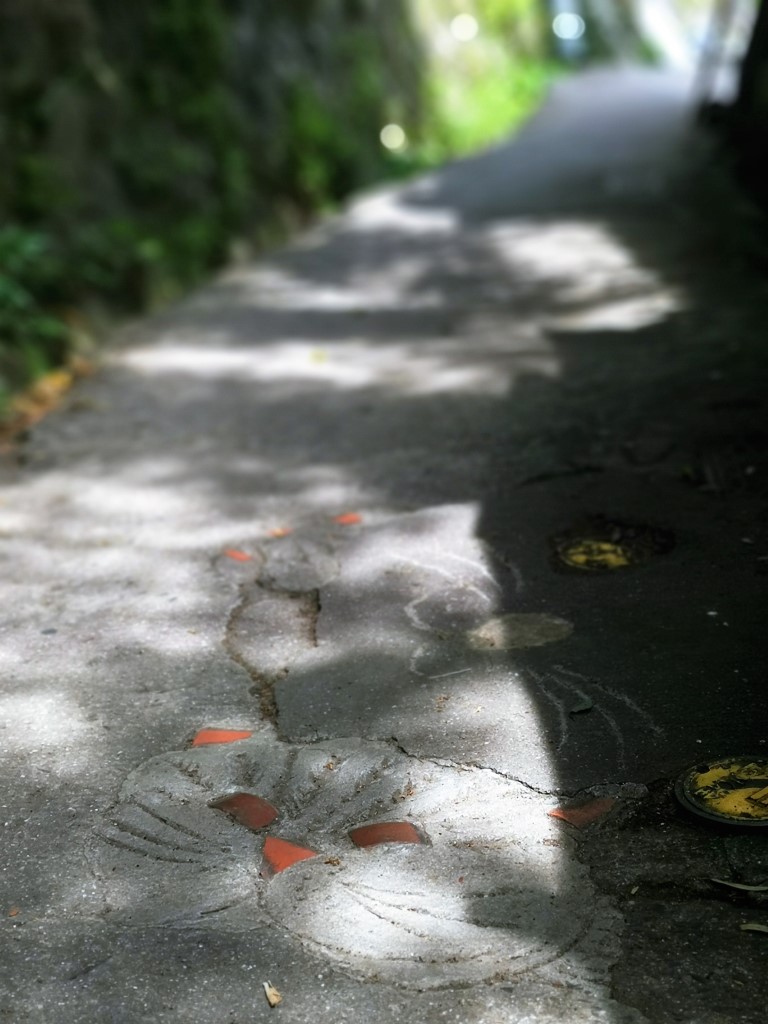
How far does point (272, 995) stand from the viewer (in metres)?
2.41

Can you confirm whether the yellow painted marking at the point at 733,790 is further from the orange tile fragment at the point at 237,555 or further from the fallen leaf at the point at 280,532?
the fallen leaf at the point at 280,532

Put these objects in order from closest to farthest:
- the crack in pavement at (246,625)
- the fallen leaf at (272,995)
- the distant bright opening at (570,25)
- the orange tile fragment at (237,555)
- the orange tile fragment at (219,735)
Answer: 1. the fallen leaf at (272,995)
2. the orange tile fragment at (219,735)
3. the crack in pavement at (246,625)
4. the orange tile fragment at (237,555)
5. the distant bright opening at (570,25)

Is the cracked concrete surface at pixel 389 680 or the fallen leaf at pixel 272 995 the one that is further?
the cracked concrete surface at pixel 389 680

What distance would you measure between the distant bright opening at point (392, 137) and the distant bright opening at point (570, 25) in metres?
19.2

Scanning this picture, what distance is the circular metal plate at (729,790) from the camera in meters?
2.79

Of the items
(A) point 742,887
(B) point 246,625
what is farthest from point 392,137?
(A) point 742,887

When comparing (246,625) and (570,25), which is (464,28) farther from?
(246,625)

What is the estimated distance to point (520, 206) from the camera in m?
12.5

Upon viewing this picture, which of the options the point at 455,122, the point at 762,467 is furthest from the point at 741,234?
the point at 455,122

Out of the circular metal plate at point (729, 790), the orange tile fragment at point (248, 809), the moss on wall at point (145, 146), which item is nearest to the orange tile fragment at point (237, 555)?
the orange tile fragment at point (248, 809)

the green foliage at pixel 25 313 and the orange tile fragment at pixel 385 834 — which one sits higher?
the green foliage at pixel 25 313

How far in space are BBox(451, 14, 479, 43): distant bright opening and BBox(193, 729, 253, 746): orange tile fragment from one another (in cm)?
2168

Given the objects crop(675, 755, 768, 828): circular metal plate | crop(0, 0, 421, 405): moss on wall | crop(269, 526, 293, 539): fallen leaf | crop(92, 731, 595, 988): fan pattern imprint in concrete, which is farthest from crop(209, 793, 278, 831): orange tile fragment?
crop(0, 0, 421, 405): moss on wall

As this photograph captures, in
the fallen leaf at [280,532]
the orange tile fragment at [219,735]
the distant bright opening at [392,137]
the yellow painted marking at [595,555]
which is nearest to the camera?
the orange tile fragment at [219,735]
